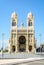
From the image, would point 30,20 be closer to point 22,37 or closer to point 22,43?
point 22,37

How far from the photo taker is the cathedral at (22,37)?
9406 cm

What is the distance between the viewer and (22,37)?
9706cm

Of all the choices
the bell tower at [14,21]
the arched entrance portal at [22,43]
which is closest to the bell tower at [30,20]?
the bell tower at [14,21]

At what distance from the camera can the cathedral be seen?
94.1 metres

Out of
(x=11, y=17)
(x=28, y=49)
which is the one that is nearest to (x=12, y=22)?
(x=11, y=17)

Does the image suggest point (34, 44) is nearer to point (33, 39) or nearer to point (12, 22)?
point (33, 39)

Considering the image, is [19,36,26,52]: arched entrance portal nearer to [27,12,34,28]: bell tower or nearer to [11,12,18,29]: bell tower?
[11,12,18,29]: bell tower

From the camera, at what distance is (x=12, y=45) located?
311 feet

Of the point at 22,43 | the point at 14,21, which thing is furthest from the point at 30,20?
the point at 22,43

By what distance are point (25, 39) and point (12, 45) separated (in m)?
6.83

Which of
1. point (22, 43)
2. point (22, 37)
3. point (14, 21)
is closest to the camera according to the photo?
point (22, 37)

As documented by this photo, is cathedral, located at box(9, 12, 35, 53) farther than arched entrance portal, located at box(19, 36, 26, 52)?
No

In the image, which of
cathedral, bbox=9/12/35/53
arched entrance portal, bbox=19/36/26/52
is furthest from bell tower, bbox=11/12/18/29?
arched entrance portal, bbox=19/36/26/52

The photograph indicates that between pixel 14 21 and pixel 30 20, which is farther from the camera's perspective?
pixel 14 21
